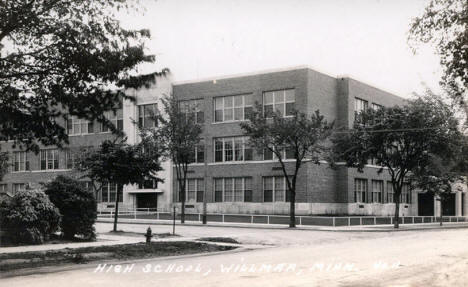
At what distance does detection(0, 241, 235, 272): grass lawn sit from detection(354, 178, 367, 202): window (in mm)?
33909

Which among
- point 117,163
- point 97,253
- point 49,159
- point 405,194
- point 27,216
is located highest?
point 49,159

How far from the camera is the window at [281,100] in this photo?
1902 inches

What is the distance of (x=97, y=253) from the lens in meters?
16.3

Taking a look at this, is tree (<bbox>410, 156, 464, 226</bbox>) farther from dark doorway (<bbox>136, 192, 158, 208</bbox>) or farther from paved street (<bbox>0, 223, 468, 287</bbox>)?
dark doorway (<bbox>136, 192, 158, 208</bbox>)

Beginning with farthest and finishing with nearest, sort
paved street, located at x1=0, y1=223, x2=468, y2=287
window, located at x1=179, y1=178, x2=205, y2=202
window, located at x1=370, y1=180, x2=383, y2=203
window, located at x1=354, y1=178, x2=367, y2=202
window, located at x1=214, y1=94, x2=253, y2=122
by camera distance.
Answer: window, located at x1=370, y1=180, x2=383, y2=203, window, located at x1=179, y1=178, x2=205, y2=202, window, located at x1=354, y1=178, x2=367, y2=202, window, located at x1=214, y1=94, x2=253, y2=122, paved street, located at x1=0, y1=223, x2=468, y2=287

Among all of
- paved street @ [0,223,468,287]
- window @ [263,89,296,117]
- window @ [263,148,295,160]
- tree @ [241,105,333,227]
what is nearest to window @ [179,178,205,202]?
window @ [263,148,295,160]

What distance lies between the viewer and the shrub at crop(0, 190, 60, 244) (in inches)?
749

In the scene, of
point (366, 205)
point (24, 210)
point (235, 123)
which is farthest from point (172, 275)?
point (366, 205)

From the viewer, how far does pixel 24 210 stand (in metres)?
19.0

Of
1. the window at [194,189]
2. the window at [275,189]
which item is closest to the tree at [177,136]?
the window at [275,189]

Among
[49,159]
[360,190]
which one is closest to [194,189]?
[360,190]

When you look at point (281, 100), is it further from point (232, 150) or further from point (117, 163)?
point (117, 163)

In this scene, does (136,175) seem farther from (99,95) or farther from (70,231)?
(99,95)

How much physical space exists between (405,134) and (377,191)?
2023 cm
